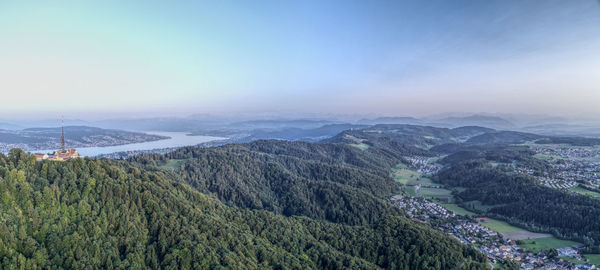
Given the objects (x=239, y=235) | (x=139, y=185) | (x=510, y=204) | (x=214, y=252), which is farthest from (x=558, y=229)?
(x=139, y=185)

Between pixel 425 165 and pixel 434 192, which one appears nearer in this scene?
pixel 434 192

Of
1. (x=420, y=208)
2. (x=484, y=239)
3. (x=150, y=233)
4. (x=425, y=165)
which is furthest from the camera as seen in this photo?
(x=425, y=165)

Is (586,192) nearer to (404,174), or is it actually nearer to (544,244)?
(544,244)

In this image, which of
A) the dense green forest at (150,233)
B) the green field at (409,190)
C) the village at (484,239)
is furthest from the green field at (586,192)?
the dense green forest at (150,233)

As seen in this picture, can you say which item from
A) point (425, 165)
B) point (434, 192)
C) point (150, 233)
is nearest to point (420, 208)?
point (434, 192)

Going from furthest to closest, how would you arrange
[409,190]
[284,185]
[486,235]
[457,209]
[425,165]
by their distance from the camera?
[425,165] → [409,190] → [284,185] → [457,209] → [486,235]

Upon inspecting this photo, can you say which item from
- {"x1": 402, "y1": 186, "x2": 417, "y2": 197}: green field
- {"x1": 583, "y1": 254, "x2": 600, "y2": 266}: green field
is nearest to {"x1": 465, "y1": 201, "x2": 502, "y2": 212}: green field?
A: {"x1": 402, "y1": 186, "x2": 417, "y2": 197}: green field

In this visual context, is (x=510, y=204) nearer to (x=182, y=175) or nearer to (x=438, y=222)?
(x=438, y=222)
